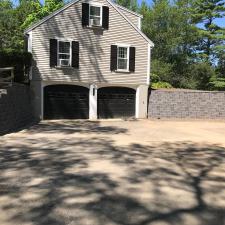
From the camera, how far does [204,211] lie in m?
6.89

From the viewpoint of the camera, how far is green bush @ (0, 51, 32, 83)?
79.7 ft

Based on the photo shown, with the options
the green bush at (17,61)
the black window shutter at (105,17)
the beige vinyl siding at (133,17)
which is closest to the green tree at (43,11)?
the beige vinyl siding at (133,17)

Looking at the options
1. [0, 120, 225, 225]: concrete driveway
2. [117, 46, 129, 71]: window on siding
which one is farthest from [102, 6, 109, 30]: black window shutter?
[0, 120, 225, 225]: concrete driveway

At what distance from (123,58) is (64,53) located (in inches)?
167

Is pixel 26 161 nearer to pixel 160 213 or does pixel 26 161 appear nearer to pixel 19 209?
pixel 19 209

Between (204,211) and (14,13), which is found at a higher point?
(14,13)

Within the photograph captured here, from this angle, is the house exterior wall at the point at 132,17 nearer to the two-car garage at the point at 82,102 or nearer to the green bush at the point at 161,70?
the two-car garage at the point at 82,102

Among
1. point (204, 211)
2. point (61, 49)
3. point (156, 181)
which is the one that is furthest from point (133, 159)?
point (61, 49)

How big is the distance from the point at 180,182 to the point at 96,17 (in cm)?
2010

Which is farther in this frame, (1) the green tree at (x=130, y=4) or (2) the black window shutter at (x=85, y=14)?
(1) the green tree at (x=130, y=4)

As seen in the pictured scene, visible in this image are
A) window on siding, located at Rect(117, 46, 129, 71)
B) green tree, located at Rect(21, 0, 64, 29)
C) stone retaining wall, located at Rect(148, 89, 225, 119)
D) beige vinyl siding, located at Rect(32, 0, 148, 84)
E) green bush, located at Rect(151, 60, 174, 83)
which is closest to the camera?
beige vinyl siding, located at Rect(32, 0, 148, 84)

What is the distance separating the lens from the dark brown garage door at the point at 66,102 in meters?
26.5

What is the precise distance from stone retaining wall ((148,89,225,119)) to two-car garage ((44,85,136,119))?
1705 millimetres

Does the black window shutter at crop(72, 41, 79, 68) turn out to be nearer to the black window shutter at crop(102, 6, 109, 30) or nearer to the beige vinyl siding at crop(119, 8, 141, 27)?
the black window shutter at crop(102, 6, 109, 30)
